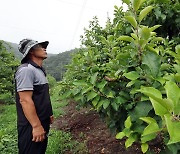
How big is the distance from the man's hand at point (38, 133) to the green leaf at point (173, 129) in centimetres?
195

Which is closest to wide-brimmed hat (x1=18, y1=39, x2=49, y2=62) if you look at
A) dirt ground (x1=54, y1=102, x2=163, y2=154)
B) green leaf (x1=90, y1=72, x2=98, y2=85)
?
green leaf (x1=90, y1=72, x2=98, y2=85)

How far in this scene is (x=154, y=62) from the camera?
141 centimetres

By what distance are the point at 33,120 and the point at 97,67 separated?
1080 mm

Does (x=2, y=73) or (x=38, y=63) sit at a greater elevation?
(x=38, y=63)

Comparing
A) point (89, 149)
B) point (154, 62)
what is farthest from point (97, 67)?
point (89, 149)

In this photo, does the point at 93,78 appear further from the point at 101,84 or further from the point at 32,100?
the point at 32,100

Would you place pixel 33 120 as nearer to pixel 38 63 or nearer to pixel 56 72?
pixel 38 63

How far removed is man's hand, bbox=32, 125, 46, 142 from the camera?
2631 mm

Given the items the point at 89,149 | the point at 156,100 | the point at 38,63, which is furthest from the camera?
the point at 89,149

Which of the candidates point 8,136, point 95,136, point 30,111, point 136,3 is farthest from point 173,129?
point 95,136

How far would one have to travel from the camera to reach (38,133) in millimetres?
2656

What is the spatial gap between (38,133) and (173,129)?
200cm

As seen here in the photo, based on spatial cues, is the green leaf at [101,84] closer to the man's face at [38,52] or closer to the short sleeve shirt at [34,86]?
the short sleeve shirt at [34,86]

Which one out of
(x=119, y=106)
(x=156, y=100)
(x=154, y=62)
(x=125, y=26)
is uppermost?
(x=125, y=26)
